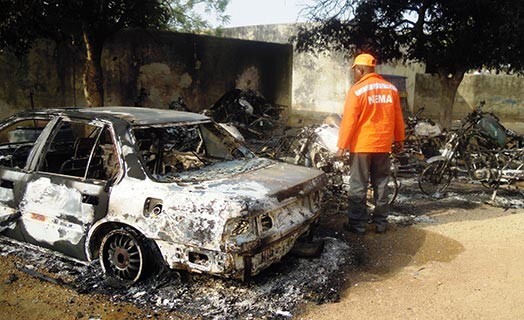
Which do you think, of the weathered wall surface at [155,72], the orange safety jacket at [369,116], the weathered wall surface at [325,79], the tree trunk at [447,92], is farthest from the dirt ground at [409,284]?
the weathered wall surface at [325,79]

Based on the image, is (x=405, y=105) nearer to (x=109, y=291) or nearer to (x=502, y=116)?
(x=502, y=116)

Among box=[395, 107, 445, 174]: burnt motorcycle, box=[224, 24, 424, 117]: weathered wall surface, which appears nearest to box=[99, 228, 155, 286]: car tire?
box=[395, 107, 445, 174]: burnt motorcycle

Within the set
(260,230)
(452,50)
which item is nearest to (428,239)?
(260,230)

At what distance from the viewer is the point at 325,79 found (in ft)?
64.5

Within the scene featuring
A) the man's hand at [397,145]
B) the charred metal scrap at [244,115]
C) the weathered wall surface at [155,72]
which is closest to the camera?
the man's hand at [397,145]

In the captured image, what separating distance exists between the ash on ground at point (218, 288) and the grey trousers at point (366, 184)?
0.95 metres

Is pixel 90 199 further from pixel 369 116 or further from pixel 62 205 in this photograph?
pixel 369 116

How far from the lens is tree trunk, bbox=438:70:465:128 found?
32.4ft

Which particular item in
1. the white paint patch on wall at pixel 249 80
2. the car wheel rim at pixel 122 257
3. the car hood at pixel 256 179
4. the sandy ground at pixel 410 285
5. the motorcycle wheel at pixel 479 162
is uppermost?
the white paint patch on wall at pixel 249 80

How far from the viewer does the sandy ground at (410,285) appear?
3301 mm

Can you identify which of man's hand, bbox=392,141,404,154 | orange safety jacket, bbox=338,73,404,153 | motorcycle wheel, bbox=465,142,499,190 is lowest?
motorcycle wheel, bbox=465,142,499,190

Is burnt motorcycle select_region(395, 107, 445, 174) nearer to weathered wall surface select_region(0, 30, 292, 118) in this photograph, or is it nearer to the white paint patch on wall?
weathered wall surface select_region(0, 30, 292, 118)

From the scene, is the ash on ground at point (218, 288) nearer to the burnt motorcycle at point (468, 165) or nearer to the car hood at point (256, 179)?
the car hood at point (256, 179)

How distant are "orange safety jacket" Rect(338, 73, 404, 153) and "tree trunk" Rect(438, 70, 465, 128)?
5891mm
